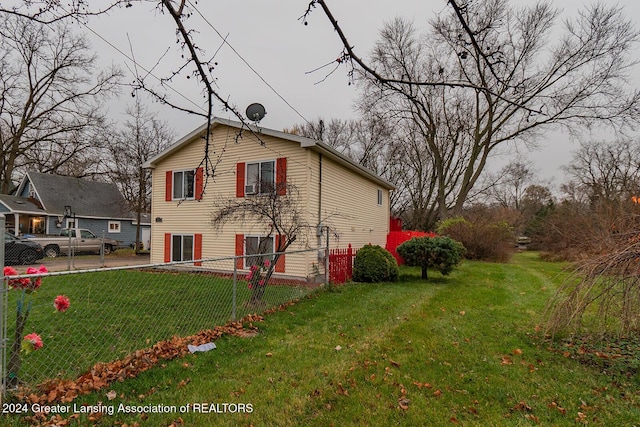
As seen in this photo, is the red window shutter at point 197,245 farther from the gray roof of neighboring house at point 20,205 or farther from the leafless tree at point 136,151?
the gray roof of neighboring house at point 20,205

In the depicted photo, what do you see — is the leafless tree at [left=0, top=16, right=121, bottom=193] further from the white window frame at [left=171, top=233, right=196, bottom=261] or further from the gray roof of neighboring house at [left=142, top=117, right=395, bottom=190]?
the white window frame at [left=171, top=233, right=196, bottom=261]

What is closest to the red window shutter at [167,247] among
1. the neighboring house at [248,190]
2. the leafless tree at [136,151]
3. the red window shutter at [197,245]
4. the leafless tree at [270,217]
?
the neighboring house at [248,190]

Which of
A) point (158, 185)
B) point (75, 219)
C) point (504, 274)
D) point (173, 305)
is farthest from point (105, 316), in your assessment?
point (75, 219)

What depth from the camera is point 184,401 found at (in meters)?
2.82

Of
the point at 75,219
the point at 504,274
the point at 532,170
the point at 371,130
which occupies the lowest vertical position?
the point at 504,274

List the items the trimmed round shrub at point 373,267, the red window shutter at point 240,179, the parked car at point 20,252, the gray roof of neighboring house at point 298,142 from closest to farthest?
the trimmed round shrub at point 373,267, the gray roof of neighboring house at point 298,142, the red window shutter at point 240,179, the parked car at point 20,252

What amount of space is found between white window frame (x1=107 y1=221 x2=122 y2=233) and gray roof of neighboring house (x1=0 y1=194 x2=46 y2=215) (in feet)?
13.4

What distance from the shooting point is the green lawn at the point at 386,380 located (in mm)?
2676

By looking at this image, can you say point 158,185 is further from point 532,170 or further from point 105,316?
point 532,170

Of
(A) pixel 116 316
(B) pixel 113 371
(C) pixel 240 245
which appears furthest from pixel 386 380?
(C) pixel 240 245

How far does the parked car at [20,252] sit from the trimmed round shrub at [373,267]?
45.3 ft

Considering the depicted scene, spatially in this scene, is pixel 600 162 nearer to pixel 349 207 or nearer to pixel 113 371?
pixel 349 207

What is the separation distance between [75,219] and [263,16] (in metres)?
26.5

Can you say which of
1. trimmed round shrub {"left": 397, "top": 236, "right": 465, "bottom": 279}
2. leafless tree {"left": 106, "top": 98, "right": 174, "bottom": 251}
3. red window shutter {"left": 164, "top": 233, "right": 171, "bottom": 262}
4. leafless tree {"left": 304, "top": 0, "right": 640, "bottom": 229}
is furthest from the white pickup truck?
leafless tree {"left": 304, "top": 0, "right": 640, "bottom": 229}
